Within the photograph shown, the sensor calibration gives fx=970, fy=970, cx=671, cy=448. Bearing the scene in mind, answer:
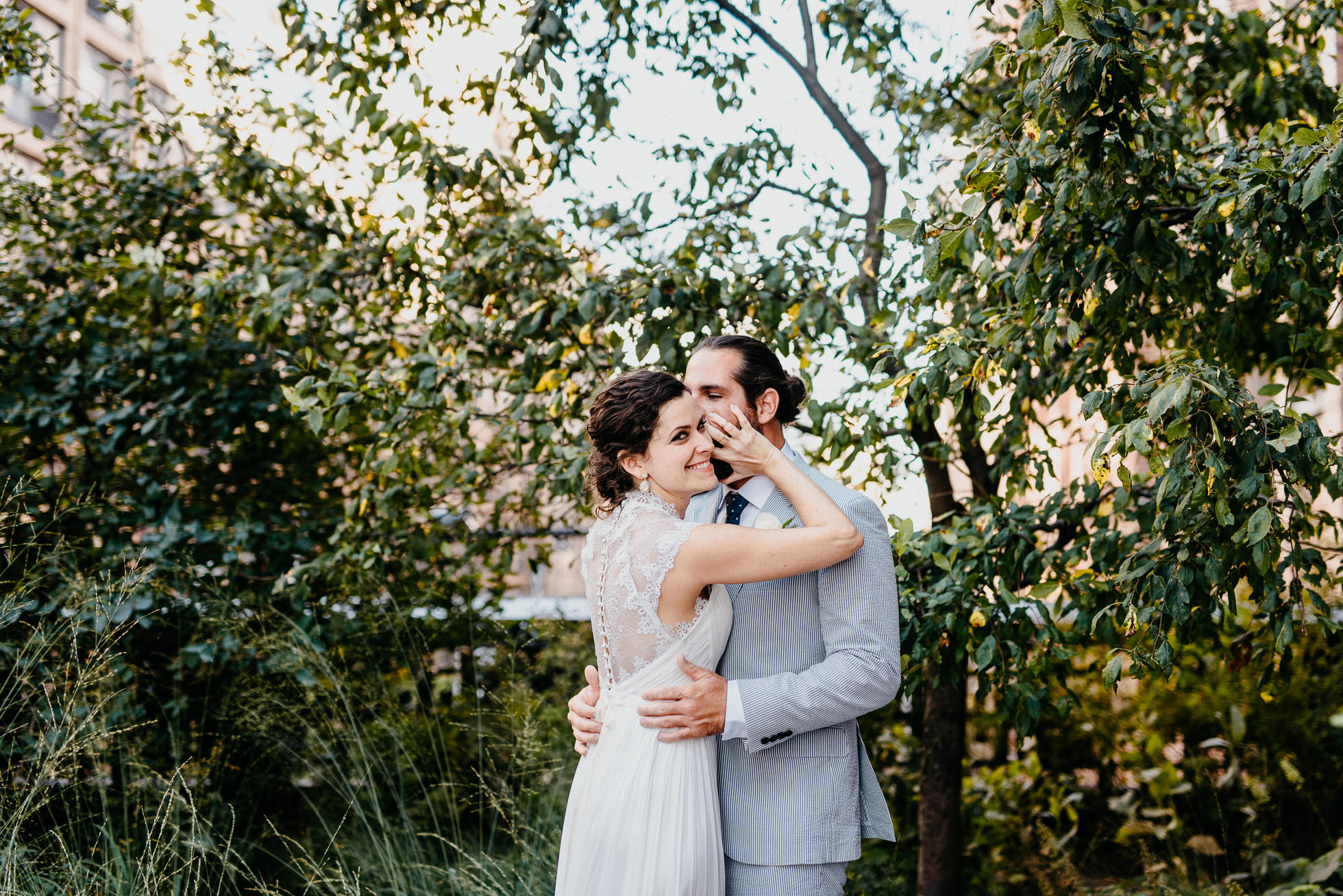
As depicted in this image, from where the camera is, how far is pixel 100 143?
4555 mm

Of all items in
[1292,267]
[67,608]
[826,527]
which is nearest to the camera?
[826,527]

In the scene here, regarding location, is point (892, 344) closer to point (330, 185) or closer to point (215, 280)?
point (215, 280)

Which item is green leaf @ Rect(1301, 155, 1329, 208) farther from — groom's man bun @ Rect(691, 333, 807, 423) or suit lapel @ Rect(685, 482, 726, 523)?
suit lapel @ Rect(685, 482, 726, 523)

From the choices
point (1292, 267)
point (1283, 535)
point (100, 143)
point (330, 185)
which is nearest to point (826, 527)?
point (1283, 535)

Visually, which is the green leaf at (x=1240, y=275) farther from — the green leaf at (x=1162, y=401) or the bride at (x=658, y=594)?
the bride at (x=658, y=594)

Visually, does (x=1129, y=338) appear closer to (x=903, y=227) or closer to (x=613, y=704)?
(x=903, y=227)

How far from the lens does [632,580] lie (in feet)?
6.46

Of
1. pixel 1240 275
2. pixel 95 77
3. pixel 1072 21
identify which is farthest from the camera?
pixel 95 77

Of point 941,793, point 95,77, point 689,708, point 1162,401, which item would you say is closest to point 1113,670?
point 1162,401

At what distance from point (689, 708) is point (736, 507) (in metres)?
0.49

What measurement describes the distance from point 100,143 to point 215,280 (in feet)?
4.58

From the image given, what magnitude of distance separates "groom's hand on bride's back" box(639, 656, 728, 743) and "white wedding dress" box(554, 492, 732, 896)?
4 cm

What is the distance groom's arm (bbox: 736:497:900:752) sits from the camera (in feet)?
6.06

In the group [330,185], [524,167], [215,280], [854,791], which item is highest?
[330,185]
